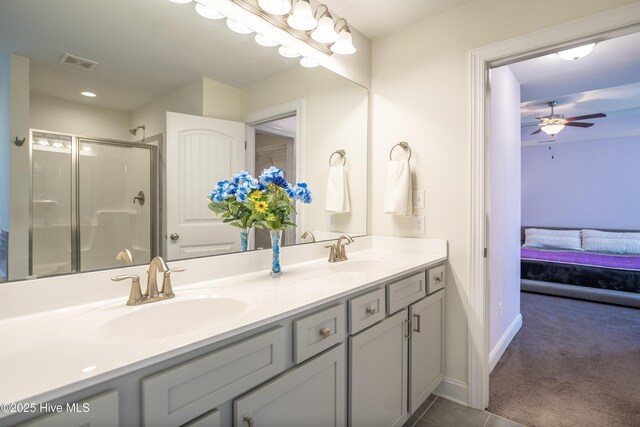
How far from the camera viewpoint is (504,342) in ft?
8.34

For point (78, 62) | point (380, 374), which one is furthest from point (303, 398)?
point (78, 62)

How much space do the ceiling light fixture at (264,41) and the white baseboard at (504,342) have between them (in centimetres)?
240

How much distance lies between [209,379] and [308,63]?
1.65 meters

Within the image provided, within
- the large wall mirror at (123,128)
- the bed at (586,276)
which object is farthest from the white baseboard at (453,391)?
the bed at (586,276)

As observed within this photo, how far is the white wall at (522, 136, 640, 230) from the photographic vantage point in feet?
16.5

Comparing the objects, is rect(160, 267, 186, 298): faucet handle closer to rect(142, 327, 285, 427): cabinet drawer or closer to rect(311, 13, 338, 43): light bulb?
rect(142, 327, 285, 427): cabinet drawer

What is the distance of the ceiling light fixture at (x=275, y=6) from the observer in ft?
4.90

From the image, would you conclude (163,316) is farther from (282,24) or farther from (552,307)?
(552,307)

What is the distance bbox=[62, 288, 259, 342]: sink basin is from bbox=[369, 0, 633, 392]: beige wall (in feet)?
4.21

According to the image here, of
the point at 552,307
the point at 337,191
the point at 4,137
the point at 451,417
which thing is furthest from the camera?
the point at 552,307

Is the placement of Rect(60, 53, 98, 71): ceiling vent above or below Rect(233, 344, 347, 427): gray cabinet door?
above

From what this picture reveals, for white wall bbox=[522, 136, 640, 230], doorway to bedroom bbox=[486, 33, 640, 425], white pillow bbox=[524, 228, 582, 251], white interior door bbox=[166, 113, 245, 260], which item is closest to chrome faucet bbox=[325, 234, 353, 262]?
white interior door bbox=[166, 113, 245, 260]

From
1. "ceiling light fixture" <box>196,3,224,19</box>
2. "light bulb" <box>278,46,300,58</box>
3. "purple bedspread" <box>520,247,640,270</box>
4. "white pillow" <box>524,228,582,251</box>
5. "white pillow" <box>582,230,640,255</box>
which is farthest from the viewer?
"white pillow" <box>524,228,582,251</box>

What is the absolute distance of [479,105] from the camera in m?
1.79
